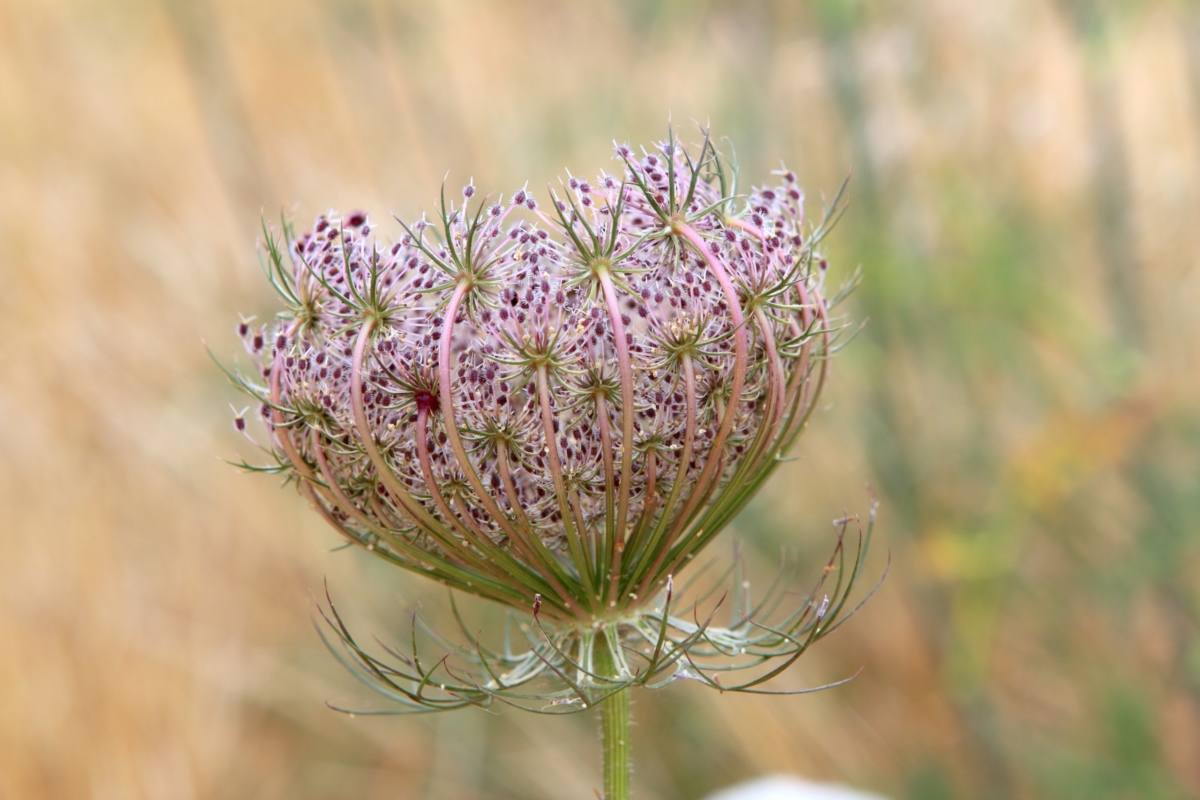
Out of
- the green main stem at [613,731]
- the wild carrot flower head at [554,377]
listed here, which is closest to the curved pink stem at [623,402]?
the wild carrot flower head at [554,377]

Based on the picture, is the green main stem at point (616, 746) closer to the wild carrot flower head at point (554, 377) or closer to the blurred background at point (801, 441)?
the wild carrot flower head at point (554, 377)

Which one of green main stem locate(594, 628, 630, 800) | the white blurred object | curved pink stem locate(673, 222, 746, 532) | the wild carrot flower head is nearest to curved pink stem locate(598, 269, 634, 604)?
the wild carrot flower head

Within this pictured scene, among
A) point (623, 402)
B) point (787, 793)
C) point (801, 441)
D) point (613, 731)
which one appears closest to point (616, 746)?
point (613, 731)

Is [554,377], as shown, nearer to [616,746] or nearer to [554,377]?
[554,377]

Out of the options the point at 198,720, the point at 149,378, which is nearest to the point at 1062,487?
the point at 198,720

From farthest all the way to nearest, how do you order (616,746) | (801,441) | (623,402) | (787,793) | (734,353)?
(801,441), (787,793), (616,746), (734,353), (623,402)

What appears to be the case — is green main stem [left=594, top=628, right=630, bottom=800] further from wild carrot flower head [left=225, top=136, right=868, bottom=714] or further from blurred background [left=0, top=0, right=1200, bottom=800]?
blurred background [left=0, top=0, right=1200, bottom=800]

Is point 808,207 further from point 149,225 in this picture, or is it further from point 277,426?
point 277,426
